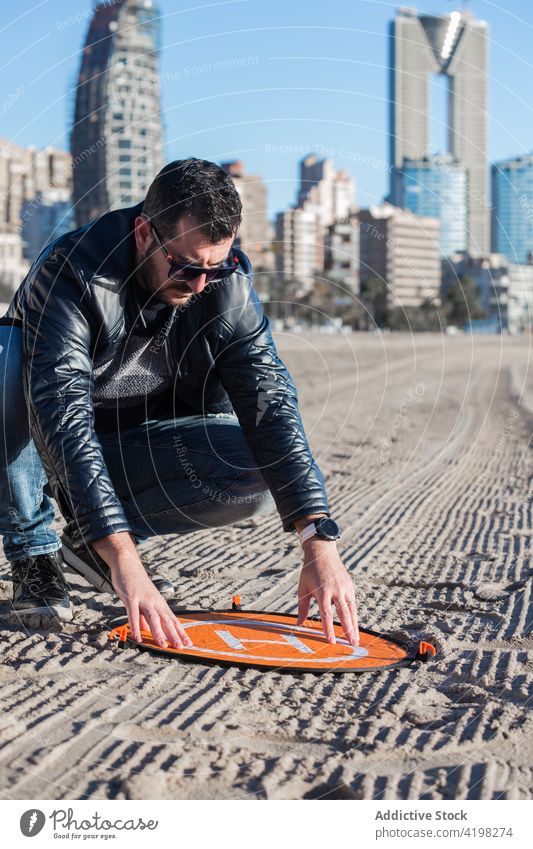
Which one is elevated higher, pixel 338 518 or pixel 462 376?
pixel 462 376

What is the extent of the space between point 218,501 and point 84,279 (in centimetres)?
117

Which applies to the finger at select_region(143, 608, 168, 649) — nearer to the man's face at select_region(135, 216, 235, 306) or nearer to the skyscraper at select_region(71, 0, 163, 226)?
the man's face at select_region(135, 216, 235, 306)

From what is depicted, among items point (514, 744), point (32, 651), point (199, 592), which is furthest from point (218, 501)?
point (514, 744)

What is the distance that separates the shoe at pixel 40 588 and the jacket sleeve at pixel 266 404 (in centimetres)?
93

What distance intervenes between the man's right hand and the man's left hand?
0.52 metres

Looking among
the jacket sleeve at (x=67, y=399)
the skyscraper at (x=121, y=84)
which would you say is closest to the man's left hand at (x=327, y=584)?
the jacket sleeve at (x=67, y=399)

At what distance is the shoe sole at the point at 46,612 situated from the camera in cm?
343

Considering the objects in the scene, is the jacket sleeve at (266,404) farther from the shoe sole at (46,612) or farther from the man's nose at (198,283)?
the shoe sole at (46,612)

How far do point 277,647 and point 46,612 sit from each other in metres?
0.90

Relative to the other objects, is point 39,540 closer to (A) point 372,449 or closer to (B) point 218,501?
(B) point 218,501

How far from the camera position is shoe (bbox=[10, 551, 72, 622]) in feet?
11.4

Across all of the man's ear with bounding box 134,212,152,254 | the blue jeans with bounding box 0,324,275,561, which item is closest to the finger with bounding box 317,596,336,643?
the blue jeans with bounding box 0,324,275,561
